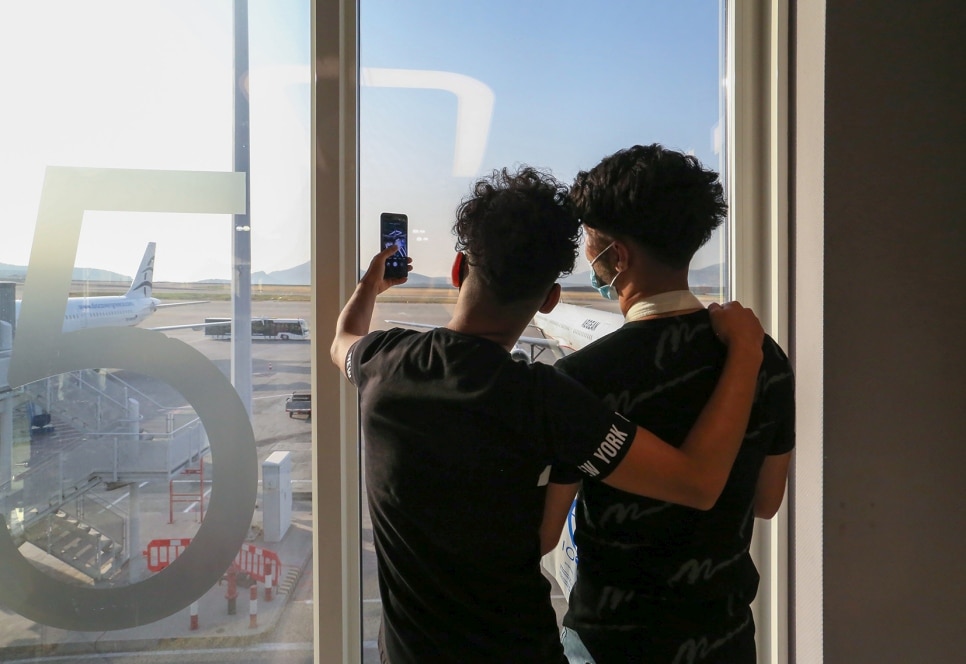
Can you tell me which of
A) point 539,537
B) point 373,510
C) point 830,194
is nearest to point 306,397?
point 373,510

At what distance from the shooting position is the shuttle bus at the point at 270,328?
4.14ft

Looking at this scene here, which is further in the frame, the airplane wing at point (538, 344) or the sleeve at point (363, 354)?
the airplane wing at point (538, 344)

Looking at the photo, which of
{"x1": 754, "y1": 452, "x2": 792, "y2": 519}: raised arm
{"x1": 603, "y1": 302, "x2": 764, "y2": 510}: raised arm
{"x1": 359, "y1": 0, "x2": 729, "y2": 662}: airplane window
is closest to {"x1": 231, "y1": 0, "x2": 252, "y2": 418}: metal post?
{"x1": 359, "y1": 0, "x2": 729, "y2": 662}: airplane window

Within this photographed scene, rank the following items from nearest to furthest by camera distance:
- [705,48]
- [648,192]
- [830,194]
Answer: [648,192] → [830,194] → [705,48]

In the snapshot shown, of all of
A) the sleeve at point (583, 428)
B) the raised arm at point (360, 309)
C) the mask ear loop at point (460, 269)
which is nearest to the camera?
the sleeve at point (583, 428)

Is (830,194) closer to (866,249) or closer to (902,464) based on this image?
(866,249)

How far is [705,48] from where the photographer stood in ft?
4.54

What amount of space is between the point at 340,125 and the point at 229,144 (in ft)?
0.83

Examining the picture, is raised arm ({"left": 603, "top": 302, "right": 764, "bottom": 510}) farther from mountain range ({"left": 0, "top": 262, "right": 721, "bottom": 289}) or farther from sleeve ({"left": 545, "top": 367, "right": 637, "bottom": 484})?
mountain range ({"left": 0, "top": 262, "right": 721, "bottom": 289})

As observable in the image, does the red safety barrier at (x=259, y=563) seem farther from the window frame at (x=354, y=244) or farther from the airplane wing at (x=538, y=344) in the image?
the airplane wing at (x=538, y=344)

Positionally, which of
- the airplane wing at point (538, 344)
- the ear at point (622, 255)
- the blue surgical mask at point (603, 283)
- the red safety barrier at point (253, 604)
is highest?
the ear at point (622, 255)

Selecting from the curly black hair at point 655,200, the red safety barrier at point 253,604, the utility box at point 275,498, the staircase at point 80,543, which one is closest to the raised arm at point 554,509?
the curly black hair at point 655,200

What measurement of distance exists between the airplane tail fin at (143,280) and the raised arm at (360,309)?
474mm

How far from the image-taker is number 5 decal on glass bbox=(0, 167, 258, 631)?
1.21 m
